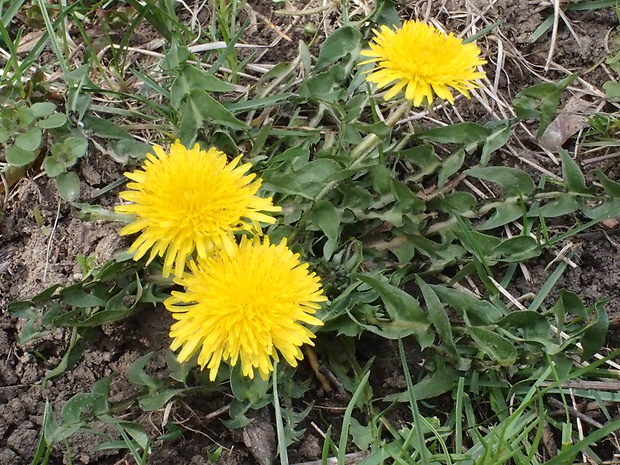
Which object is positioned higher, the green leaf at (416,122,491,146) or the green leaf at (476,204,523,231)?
the green leaf at (416,122,491,146)

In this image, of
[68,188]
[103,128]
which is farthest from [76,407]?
[103,128]

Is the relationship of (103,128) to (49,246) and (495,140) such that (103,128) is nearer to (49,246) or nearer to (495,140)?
(49,246)

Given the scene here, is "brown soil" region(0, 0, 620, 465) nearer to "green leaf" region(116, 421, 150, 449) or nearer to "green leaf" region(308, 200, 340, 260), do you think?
"green leaf" region(116, 421, 150, 449)

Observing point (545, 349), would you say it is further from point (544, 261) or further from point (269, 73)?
point (269, 73)

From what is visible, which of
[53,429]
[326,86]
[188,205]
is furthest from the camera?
[326,86]

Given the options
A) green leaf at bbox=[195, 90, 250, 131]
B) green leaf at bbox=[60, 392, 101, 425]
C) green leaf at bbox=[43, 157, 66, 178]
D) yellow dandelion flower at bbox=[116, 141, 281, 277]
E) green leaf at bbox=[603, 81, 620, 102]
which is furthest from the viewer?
green leaf at bbox=[603, 81, 620, 102]

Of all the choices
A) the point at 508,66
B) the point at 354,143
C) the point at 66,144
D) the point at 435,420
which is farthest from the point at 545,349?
the point at 66,144

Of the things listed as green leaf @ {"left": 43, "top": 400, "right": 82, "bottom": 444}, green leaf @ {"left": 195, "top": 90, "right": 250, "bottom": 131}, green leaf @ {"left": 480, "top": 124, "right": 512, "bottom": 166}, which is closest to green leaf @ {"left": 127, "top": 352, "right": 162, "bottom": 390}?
green leaf @ {"left": 43, "top": 400, "right": 82, "bottom": 444}
